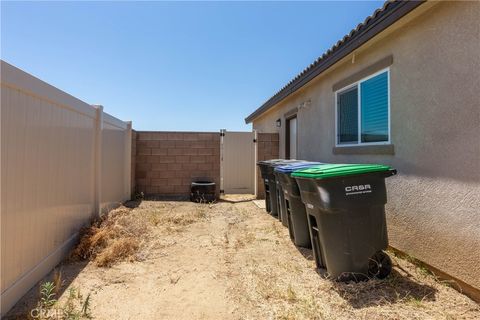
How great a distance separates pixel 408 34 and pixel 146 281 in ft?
16.2

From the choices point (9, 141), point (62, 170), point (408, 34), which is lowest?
point (62, 170)

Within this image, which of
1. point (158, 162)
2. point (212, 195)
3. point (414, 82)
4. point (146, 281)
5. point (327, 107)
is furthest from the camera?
point (158, 162)

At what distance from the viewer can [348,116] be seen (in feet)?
19.6

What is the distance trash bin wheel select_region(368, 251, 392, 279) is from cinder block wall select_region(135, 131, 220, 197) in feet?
24.8

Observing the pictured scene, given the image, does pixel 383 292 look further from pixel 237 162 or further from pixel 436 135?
pixel 237 162

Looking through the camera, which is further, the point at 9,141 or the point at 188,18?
the point at 188,18

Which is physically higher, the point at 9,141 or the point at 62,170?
the point at 9,141

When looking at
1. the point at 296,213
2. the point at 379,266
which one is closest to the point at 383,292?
the point at 379,266

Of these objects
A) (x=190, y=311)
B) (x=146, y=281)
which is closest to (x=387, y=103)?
(x=190, y=311)

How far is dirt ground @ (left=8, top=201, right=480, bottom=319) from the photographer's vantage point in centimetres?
286

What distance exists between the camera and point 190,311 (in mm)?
2959

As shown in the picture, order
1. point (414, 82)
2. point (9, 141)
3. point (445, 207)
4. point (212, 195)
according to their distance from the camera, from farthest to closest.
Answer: point (212, 195)
point (414, 82)
point (445, 207)
point (9, 141)

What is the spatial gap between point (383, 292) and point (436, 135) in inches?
78.5

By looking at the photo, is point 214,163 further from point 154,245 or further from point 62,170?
point 62,170
